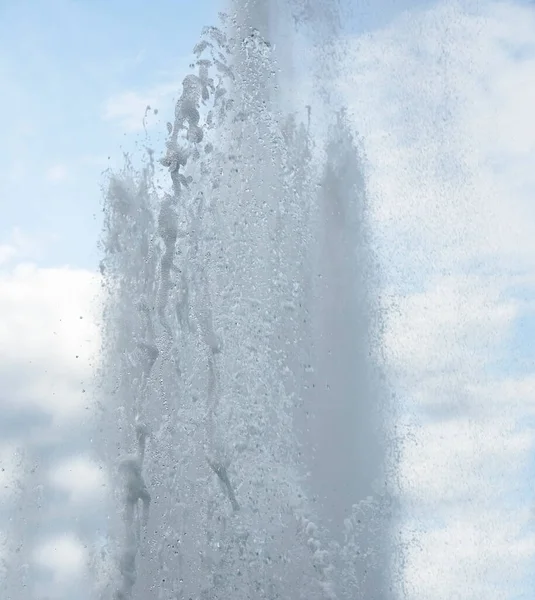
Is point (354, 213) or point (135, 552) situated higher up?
point (354, 213)

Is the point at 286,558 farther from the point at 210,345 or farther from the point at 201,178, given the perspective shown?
the point at 201,178

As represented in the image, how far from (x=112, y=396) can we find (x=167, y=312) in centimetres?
230

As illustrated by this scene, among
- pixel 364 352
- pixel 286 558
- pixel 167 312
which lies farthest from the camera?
pixel 364 352

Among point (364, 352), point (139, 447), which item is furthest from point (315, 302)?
point (139, 447)

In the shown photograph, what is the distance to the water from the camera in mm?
21172

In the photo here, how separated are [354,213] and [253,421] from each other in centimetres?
881

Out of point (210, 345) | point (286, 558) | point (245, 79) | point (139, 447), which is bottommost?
point (286, 558)

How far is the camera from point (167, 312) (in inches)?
904

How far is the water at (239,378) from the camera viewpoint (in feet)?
69.5

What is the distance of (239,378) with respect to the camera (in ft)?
72.3

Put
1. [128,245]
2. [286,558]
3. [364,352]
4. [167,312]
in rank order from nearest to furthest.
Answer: [286,558] < [167,312] < [128,245] < [364,352]

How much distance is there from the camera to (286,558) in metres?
21.2

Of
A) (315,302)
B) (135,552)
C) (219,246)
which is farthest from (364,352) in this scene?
(135,552)

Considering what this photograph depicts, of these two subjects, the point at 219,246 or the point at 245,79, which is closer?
the point at 219,246
